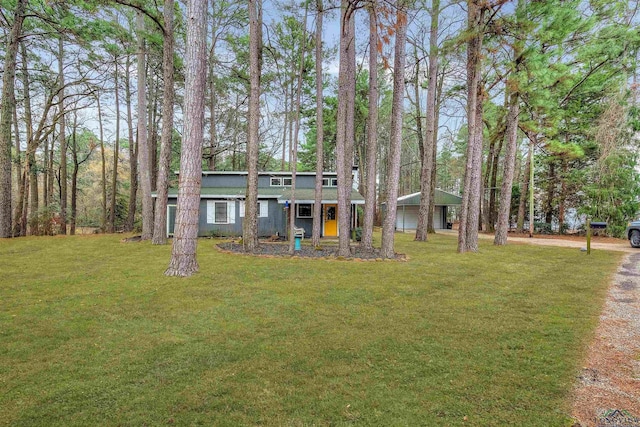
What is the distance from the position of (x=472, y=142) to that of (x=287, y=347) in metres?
9.44

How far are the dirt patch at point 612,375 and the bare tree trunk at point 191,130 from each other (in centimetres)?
597

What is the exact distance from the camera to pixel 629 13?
10.7 metres

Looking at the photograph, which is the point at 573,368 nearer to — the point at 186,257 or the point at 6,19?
the point at 186,257

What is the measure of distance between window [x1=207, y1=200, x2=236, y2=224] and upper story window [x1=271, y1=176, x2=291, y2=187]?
274 cm

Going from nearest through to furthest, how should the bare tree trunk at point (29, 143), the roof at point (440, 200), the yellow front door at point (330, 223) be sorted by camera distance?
the bare tree trunk at point (29, 143)
the yellow front door at point (330, 223)
the roof at point (440, 200)

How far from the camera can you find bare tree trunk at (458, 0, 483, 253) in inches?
383

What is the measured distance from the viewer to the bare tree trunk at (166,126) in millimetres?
10281

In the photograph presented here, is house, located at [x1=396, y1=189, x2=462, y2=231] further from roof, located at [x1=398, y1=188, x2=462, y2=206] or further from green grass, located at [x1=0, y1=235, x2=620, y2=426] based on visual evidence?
green grass, located at [x1=0, y1=235, x2=620, y2=426]

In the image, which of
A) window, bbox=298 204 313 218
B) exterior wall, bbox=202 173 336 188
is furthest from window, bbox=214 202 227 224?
window, bbox=298 204 313 218

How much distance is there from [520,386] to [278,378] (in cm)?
205

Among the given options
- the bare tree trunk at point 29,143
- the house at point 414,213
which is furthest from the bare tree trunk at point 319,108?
the house at point 414,213

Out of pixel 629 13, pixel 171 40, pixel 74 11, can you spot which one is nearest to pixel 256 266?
pixel 171 40

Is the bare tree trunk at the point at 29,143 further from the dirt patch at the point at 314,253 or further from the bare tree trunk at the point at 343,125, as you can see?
the bare tree trunk at the point at 343,125

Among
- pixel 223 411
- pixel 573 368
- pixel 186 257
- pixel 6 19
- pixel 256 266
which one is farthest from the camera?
Answer: pixel 6 19
